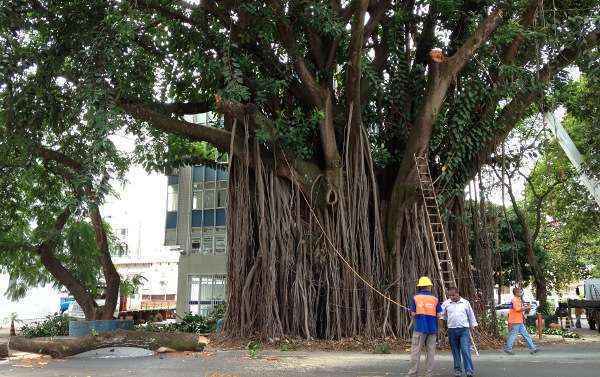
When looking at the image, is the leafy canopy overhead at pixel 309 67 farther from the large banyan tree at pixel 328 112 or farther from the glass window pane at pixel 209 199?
the glass window pane at pixel 209 199

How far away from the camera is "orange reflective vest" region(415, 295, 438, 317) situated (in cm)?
722

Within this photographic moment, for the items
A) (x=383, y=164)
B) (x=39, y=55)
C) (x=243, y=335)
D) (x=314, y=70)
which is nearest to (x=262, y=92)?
(x=314, y=70)

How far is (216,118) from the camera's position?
1336cm

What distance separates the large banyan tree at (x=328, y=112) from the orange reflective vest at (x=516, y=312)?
0.89 metres

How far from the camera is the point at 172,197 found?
27656mm

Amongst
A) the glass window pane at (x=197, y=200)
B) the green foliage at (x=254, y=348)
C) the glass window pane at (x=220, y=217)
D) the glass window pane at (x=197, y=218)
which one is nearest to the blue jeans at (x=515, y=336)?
the green foliage at (x=254, y=348)

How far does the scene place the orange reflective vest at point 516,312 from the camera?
10336 millimetres

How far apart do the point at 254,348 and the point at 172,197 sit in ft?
61.5

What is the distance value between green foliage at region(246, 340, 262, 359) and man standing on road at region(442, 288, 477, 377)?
325 cm

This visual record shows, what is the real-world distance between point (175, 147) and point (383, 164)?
5519mm

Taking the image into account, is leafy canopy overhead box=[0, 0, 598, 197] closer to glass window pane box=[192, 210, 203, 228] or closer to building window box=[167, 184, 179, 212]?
glass window pane box=[192, 210, 203, 228]

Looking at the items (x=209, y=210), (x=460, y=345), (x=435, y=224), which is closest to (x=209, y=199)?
(x=209, y=210)

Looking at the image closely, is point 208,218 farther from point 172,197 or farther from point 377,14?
point 377,14

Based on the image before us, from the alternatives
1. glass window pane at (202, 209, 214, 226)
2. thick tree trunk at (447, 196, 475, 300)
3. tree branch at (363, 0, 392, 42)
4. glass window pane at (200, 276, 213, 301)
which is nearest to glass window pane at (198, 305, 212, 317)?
glass window pane at (200, 276, 213, 301)
